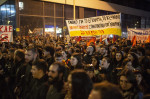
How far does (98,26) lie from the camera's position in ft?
28.1

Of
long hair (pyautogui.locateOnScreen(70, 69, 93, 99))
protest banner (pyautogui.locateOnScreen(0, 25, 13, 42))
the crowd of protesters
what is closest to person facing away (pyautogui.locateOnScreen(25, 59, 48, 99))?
the crowd of protesters

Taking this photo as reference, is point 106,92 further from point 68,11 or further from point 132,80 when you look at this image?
point 68,11

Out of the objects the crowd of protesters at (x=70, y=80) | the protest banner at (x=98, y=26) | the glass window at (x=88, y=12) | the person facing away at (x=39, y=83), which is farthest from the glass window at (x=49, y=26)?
the person facing away at (x=39, y=83)

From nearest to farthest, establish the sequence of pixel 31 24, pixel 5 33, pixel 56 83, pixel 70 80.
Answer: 1. pixel 70 80
2. pixel 56 83
3. pixel 5 33
4. pixel 31 24

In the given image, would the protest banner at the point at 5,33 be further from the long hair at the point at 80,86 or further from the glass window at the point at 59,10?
the glass window at the point at 59,10

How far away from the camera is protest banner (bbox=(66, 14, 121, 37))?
7.55 m

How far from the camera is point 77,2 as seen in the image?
68.5 feet

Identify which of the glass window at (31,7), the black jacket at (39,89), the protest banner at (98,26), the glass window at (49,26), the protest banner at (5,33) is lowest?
the black jacket at (39,89)

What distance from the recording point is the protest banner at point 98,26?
7555 mm

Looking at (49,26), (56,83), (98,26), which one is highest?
(49,26)

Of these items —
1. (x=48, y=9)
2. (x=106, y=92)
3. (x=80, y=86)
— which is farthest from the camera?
(x=48, y=9)

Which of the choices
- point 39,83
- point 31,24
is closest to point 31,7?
point 31,24

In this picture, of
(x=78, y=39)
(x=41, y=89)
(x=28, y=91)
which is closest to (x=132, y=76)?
(x=41, y=89)

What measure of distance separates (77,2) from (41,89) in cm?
1924
